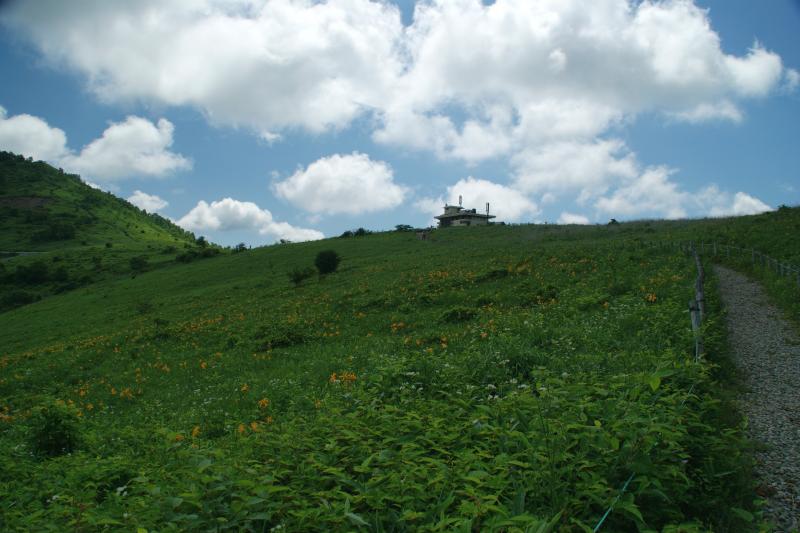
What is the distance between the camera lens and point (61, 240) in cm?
13638

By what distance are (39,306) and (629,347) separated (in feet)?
222

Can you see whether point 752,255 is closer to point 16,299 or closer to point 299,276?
point 299,276

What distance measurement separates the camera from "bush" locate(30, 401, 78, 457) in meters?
8.62

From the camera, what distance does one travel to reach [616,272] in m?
22.8

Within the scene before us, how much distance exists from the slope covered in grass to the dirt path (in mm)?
490

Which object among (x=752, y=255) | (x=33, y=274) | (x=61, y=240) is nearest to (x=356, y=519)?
(x=752, y=255)

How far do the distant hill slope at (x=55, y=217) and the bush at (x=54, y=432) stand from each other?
457ft

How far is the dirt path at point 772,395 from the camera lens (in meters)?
5.46

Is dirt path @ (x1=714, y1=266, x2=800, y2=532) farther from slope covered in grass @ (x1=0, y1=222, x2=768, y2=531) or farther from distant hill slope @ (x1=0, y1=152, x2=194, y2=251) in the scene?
distant hill slope @ (x1=0, y1=152, x2=194, y2=251)

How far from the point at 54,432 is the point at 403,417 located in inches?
266

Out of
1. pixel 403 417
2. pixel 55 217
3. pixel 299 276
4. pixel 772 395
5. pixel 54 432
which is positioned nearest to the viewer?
pixel 403 417

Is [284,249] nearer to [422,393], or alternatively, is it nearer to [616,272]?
[616,272]

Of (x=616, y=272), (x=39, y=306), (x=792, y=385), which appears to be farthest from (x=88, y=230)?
(x=792, y=385)

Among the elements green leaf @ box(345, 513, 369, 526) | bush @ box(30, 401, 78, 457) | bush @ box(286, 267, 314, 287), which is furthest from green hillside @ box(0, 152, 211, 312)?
green leaf @ box(345, 513, 369, 526)
